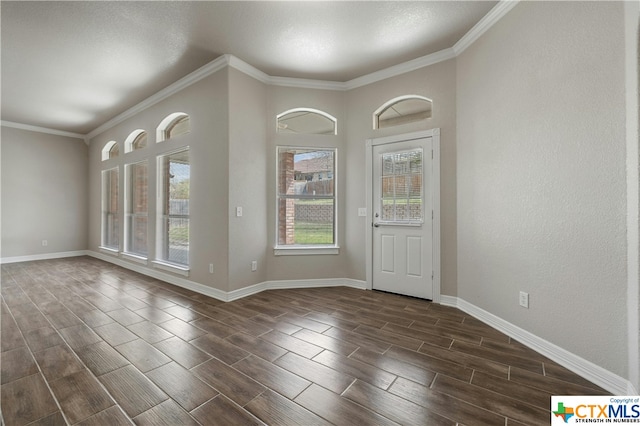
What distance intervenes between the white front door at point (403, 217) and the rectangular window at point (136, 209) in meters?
4.26

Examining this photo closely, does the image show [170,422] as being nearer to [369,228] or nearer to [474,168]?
[369,228]

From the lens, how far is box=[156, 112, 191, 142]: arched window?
14.4 feet

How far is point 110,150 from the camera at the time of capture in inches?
249

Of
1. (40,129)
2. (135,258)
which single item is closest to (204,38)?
(135,258)

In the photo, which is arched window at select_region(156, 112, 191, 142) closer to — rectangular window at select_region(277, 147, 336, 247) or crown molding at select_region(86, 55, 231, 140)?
crown molding at select_region(86, 55, 231, 140)

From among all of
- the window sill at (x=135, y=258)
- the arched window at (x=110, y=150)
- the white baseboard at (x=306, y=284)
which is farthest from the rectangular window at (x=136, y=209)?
the white baseboard at (x=306, y=284)

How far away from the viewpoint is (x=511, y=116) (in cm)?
252

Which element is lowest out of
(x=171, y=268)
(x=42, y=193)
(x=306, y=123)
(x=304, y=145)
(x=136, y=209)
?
(x=171, y=268)

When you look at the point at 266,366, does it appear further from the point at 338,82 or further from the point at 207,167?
the point at 338,82

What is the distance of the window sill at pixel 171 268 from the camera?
3999 mm

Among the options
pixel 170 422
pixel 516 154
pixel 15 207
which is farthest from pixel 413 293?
pixel 15 207

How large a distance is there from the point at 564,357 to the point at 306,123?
3.73 meters

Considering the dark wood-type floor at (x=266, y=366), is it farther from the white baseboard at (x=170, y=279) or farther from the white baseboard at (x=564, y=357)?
the white baseboard at (x=170, y=279)

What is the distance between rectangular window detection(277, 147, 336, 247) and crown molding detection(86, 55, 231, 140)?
4.51ft
